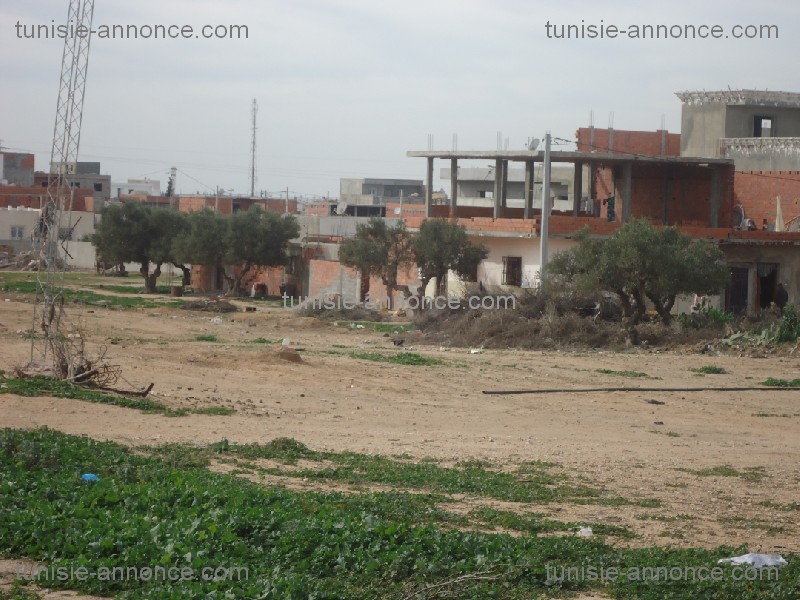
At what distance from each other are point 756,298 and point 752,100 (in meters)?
14.7

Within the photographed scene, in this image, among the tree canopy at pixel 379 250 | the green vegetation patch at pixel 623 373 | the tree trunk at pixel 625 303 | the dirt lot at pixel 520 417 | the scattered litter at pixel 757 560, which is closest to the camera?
the scattered litter at pixel 757 560

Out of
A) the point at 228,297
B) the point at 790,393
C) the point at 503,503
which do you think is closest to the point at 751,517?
the point at 503,503

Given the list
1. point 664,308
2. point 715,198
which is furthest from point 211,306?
point 715,198

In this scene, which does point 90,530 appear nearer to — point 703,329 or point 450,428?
point 450,428

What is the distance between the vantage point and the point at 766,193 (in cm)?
4575

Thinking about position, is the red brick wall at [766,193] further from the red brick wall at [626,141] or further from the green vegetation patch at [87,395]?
the green vegetation patch at [87,395]

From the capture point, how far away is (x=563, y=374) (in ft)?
84.0

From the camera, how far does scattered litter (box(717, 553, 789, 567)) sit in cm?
887

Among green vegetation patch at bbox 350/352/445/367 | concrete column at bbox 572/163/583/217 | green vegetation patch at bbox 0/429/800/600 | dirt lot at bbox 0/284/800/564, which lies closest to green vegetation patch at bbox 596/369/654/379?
dirt lot at bbox 0/284/800/564

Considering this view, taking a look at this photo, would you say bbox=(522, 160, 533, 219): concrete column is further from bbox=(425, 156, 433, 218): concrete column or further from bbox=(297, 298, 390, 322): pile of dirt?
bbox=(297, 298, 390, 322): pile of dirt

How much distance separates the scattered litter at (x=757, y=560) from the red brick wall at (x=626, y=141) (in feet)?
136

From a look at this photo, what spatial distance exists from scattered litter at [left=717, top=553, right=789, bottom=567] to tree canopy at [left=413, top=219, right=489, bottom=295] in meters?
31.5

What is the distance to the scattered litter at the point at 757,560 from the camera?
29.1 feet

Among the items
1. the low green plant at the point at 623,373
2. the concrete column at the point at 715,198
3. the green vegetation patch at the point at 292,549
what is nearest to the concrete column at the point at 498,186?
the concrete column at the point at 715,198
